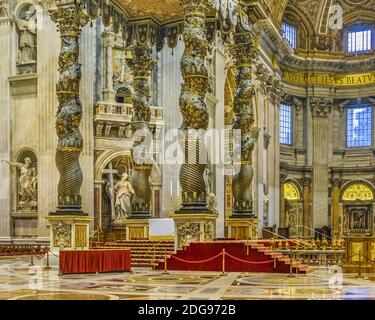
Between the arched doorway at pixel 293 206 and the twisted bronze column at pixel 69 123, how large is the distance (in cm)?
2483

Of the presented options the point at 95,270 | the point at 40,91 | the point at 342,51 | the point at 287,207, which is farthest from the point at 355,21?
the point at 95,270

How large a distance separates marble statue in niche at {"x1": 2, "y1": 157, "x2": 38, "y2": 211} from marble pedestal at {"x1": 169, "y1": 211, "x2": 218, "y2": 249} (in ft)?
33.4

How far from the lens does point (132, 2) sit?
62.4 ft

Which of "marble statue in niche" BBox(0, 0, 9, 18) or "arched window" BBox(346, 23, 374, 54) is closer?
"marble statue in niche" BBox(0, 0, 9, 18)

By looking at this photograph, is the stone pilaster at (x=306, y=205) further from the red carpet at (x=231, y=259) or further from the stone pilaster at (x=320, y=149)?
the red carpet at (x=231, y=259)

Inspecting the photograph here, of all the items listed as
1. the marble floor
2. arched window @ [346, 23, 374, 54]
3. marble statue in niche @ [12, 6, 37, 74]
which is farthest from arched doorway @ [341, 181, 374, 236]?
the marble floor

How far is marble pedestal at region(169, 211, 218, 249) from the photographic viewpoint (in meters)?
15.4

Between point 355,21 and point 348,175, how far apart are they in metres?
8.69

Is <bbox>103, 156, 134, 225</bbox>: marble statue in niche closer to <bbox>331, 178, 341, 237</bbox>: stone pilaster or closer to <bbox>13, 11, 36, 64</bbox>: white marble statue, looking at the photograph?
<bbox>13, 11, 36, 64</bbox>: white marble statue

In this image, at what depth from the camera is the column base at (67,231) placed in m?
16.4

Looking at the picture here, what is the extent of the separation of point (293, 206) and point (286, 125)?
178 inches

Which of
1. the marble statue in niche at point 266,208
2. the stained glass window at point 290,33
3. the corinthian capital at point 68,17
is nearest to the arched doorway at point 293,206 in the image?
the marble statue in niche at point 266,208

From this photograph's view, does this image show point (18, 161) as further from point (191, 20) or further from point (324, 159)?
point (324, 159)
